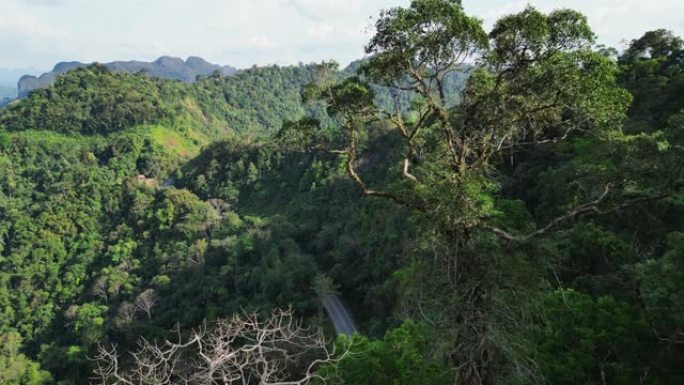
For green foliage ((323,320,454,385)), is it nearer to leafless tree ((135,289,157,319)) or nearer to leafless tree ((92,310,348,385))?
leafless tree ((92,310,348,385))

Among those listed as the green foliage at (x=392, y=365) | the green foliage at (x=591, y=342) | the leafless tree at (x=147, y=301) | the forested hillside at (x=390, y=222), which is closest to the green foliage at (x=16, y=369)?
the forested hillside at (x=390, y=222)

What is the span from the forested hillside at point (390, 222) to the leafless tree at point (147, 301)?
223 millimetres

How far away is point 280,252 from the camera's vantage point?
45781 mm

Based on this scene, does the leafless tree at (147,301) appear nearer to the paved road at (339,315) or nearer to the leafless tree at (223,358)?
the paved road at (339,315)

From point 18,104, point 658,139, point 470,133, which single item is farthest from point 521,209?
point 18,104

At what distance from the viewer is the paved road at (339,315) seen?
32969 mm

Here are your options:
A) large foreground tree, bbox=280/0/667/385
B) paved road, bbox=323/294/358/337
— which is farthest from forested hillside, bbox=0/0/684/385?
paved road, bbox=323/294/358/337

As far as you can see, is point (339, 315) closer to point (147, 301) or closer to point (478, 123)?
point (147, 301)

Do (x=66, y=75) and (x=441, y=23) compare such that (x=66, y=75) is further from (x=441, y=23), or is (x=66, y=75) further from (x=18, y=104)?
(x=441, y=23)

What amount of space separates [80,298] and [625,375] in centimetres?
5753

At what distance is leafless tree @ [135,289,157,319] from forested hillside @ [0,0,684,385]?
0.22m

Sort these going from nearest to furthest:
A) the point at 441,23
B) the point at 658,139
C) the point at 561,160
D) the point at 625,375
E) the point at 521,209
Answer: the point at 441,23 < the point at 625,375 < the point at 658,139 < the point at 521,209 < the point at 561,160

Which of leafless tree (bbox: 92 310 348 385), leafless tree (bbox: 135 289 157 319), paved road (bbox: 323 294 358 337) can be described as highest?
leafless tree (bbox: 92 310 348 385)

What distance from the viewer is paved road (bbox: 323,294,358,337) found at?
32969 mm
